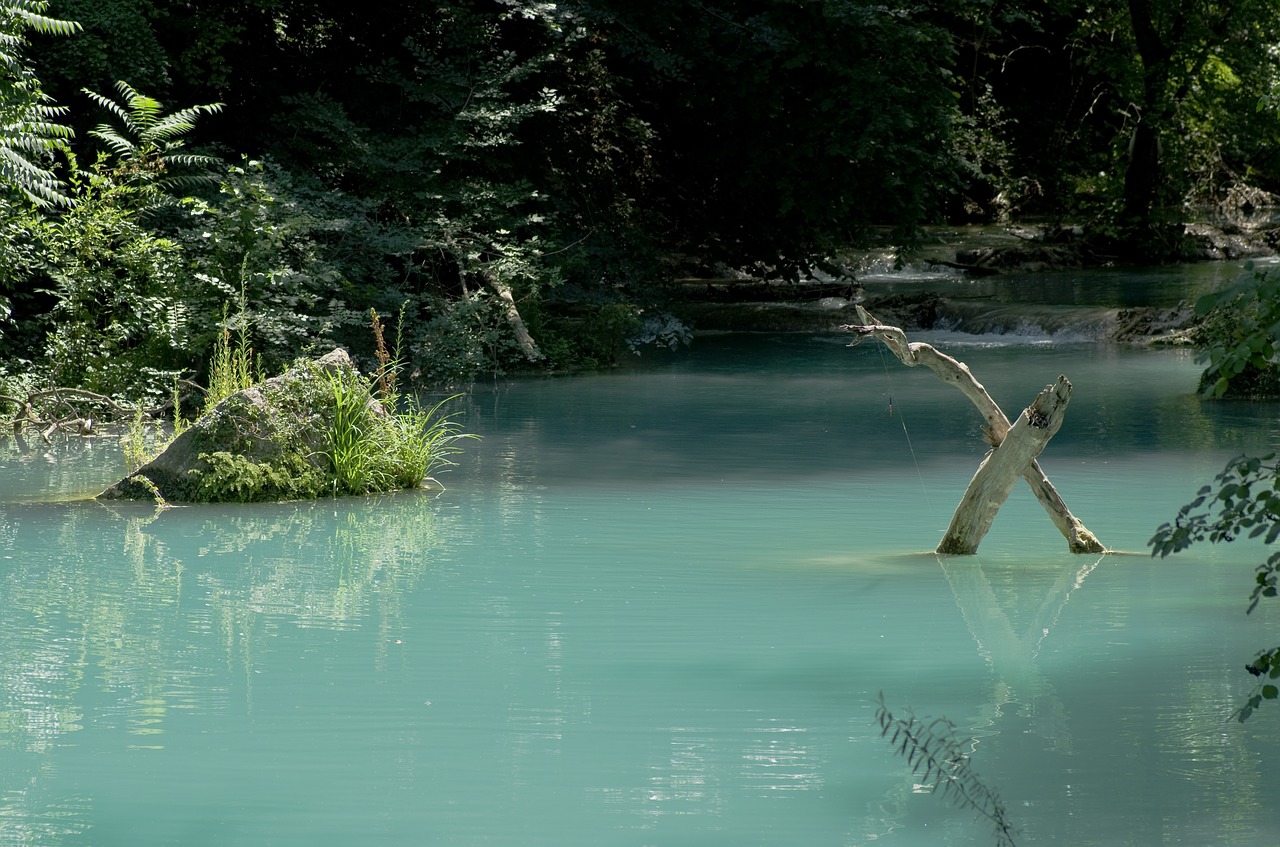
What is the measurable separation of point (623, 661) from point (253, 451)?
5.13 metres

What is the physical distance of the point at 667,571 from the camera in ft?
28.3

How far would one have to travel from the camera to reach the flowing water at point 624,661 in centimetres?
504

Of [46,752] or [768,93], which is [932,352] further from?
[768,93]

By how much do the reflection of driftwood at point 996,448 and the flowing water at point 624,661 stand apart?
0.72 feet

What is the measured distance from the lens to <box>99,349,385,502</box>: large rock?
10961 mm

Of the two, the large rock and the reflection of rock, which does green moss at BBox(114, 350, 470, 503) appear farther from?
the reflection of rock

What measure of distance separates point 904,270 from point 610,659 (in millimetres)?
26311

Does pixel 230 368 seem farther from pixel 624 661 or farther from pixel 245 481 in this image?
pixel 624 661

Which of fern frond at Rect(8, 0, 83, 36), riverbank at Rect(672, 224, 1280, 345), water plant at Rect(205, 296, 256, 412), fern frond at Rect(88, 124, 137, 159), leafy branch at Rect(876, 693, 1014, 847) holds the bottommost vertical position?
leafy branch at Rect(876, 693, 1014, 847)

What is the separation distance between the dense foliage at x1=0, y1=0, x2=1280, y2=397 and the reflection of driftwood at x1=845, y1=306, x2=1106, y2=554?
8265 mm

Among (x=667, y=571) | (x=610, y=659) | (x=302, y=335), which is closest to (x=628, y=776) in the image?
(x=610, y=659)

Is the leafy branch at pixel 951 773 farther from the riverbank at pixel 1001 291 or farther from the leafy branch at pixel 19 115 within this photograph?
the riverbank at pixel 1001 291

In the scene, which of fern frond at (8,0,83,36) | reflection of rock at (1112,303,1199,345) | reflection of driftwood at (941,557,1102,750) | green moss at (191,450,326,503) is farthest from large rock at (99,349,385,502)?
reflection of rock at (1112,303,1199,345)

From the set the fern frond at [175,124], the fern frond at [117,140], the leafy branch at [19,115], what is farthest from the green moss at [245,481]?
the fern frond at [175,124]
